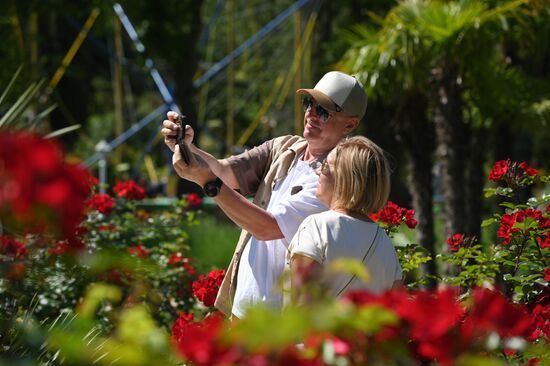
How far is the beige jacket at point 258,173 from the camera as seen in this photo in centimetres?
353

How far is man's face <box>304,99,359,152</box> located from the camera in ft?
11.2

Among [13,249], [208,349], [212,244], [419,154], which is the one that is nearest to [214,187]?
[208,349]

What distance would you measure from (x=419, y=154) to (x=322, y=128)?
736 cm

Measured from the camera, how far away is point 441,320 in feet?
4.79

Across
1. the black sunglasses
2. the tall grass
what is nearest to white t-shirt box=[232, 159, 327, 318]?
the black sunglasses

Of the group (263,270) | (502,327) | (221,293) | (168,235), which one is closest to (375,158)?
(263,270)

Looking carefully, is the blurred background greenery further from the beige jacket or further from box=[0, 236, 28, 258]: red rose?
the beige jacket

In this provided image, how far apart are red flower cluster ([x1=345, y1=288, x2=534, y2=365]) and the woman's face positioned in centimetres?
124

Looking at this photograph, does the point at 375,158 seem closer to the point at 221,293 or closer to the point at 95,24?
the point at 221,293

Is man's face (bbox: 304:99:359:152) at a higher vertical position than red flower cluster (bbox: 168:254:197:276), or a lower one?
higher

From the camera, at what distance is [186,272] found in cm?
583

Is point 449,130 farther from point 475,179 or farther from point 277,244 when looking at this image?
point 277,244

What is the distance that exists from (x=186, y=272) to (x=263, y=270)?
2.55 meters

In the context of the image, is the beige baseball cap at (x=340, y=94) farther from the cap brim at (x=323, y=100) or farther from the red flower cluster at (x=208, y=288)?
the red flower cluster at (x=208, y=288)
